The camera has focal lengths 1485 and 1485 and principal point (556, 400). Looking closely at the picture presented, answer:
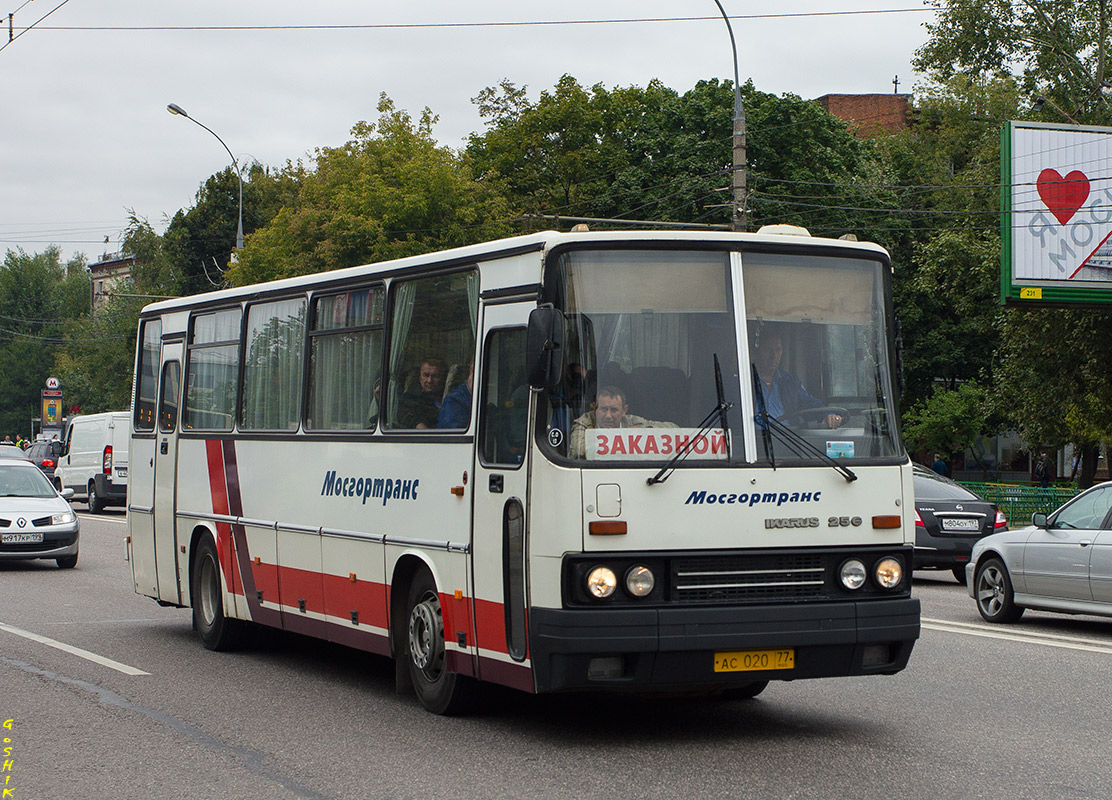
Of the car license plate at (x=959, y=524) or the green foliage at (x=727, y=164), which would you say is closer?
the car license plate at (x=959, y=524)

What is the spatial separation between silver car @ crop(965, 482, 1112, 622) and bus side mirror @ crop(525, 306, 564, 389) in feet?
25.7

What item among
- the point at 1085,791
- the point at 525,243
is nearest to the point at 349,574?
the point at 525,243

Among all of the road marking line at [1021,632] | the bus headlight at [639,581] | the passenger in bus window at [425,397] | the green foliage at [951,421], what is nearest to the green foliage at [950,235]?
the green foliage at [951,421]

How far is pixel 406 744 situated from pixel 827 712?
8.81ft

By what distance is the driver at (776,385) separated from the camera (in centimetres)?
802

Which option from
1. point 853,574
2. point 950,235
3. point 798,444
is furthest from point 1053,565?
point 950,235

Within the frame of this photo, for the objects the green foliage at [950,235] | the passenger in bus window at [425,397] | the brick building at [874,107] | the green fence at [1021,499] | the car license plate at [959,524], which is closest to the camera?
the passenger in bus window at [425,397]

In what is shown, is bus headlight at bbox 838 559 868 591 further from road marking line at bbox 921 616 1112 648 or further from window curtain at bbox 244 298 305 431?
road marking line at bbox 921 616 1112 648

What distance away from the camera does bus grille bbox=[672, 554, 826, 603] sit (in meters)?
7.71

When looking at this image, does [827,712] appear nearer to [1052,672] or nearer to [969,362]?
[1052,672]

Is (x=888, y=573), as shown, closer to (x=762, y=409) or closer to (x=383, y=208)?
(x=762, y=409)

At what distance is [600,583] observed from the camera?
7586 millimetres

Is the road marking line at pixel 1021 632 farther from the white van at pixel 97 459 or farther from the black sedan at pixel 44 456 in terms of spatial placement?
the black sedan at pixel 44 456

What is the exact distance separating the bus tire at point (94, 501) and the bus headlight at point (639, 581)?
1266 inches
